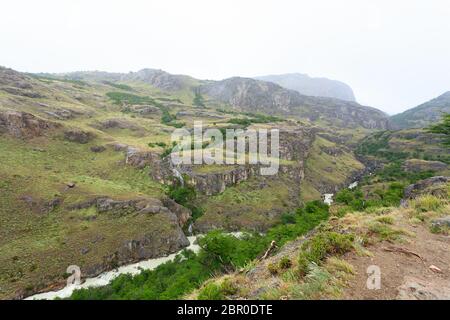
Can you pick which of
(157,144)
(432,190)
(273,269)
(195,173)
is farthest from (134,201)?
(273,269)

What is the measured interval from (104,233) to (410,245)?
2530 inches

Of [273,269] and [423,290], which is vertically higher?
[423,290]

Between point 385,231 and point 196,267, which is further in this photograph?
point 196,267

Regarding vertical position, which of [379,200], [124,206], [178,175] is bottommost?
[124,206]

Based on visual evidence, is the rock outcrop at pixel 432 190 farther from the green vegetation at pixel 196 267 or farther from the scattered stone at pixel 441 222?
the green vegetation at pixel 196 267

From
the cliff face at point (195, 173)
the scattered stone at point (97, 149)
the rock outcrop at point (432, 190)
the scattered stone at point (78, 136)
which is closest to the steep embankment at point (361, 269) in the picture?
the rock outcrop at point (432, 190)

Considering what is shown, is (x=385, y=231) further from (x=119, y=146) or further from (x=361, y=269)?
(x=119, y=146)

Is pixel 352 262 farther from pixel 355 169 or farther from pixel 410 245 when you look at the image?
pixel 355 169

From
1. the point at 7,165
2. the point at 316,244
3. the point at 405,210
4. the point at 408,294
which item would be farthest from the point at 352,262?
the point at 7,165

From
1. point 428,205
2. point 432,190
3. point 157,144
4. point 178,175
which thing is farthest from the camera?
point 157,144

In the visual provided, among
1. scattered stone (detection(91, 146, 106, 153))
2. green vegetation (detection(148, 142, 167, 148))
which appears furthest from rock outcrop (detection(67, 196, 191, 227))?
green vegetation (detection(148, 142, 167, 148))

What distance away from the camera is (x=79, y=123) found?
12269 centimetres

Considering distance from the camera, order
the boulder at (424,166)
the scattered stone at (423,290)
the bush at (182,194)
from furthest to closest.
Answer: the boulder at (424,166), the bush at (182,194), the scattered stone at (423,290)

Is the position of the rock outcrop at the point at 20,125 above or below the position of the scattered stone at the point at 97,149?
above
